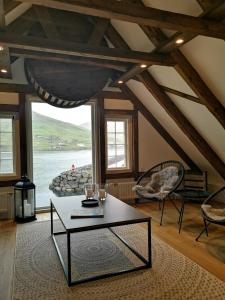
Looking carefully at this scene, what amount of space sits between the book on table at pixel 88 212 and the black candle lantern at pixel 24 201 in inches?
61.3

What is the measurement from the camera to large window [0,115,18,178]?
4.16m

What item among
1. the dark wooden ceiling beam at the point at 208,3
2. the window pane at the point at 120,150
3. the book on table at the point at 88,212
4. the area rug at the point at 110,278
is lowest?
the area rug at the point at 110,278

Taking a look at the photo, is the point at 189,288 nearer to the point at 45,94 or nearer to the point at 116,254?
the point at 116,254

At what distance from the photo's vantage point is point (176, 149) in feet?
17.5

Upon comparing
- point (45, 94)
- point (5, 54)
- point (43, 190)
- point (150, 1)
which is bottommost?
point (43, 190)

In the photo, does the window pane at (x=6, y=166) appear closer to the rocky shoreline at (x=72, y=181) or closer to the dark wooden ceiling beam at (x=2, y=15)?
the rocky shoreline at (x=72, y=181)

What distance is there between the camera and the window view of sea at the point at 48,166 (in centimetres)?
450

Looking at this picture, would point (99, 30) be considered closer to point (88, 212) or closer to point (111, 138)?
point (111, 138)

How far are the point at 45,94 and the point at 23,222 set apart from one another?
2.12 meters

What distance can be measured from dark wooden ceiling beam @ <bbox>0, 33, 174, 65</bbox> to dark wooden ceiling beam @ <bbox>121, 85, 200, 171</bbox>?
1729 mm

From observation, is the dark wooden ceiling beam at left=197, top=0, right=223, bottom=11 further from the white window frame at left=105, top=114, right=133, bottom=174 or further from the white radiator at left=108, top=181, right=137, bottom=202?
the white radiator at left=108, top=181, right=137, bottom=202

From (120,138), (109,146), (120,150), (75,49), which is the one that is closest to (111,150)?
(109,146)

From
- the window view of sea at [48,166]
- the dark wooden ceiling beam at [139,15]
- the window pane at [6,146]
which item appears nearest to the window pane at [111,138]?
the window view of sea at [48,166]

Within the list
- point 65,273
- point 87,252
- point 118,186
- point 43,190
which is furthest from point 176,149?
point 65,273
